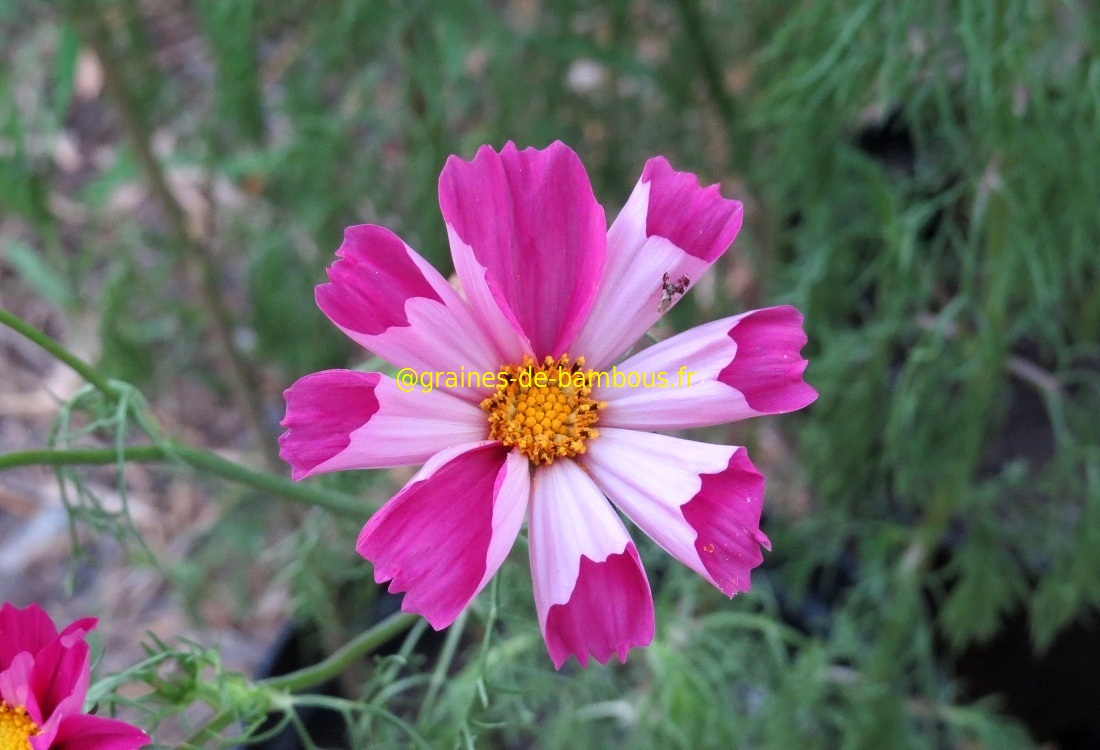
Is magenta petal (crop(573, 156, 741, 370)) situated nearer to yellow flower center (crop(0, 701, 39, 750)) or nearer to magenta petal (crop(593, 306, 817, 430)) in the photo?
magenta petal (crop(593, 306, 817, 430))

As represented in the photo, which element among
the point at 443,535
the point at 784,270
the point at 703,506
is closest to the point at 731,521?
the point at 703,506

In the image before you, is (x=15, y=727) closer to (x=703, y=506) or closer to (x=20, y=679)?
(x=20, y=679)

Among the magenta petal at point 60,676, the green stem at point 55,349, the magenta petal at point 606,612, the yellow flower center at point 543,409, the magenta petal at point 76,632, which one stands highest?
the green stem at point 55,349

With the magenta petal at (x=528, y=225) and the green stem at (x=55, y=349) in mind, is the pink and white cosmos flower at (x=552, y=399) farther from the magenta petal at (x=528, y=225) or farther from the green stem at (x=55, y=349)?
the green stem at (x=55, y=349)

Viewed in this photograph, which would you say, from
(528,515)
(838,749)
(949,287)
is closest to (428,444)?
(528,515)

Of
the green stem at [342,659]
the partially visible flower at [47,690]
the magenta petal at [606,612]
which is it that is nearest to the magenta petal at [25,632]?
the partially visible flower at [47,690]

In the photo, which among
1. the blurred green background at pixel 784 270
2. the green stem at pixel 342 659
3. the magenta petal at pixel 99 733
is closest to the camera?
the magenta petal at pixel 99 733

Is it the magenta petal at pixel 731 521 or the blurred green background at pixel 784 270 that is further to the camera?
the blurred green background at pixel 784 270
